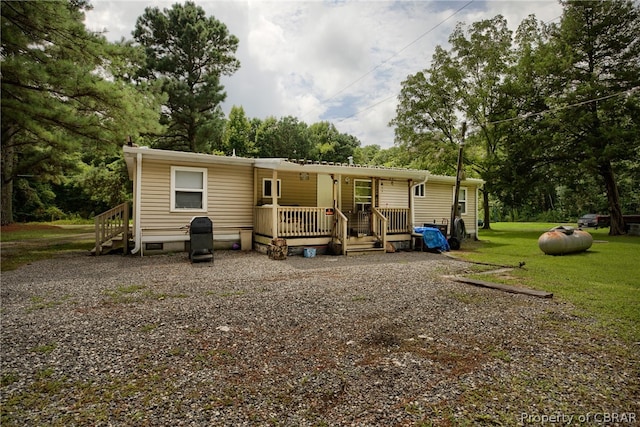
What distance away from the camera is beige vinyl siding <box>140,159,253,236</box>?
9.74 meters

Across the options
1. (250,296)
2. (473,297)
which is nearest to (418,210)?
(473,297)

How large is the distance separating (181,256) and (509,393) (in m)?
8.90

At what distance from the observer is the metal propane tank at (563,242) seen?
34.0 feet

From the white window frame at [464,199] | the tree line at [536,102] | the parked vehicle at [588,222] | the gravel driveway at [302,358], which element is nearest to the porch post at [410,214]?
the white window frame at [464,199]

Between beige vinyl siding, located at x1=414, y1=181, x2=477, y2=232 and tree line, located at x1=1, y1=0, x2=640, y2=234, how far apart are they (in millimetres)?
4618

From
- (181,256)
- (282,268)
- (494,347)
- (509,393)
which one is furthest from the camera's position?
(181,256)

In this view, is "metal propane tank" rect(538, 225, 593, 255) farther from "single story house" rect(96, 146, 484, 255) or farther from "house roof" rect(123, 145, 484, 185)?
"house roof" rect(123, 145, 484, 185)

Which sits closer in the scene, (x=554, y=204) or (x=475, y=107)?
(x=475, y=107)

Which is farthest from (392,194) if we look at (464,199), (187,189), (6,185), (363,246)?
(6,185)

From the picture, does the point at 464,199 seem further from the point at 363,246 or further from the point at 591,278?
the point at 591,278

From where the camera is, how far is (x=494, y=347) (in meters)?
3.38

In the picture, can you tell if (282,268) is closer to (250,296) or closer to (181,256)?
(250,296)

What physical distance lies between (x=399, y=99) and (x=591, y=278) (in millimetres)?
21802

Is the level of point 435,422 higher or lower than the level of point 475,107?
lower
